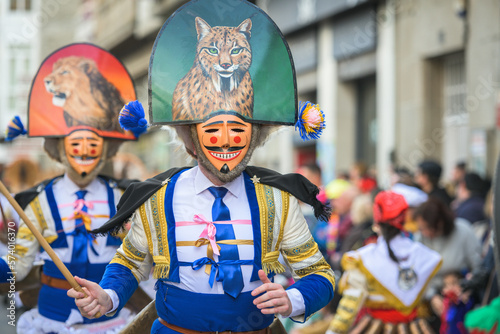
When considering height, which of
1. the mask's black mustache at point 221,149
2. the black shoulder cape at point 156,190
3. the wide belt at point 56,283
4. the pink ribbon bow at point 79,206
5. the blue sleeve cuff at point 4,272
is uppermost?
the mask's black mustache at point 221,149

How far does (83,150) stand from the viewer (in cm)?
469

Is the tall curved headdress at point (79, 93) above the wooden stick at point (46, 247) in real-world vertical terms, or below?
above

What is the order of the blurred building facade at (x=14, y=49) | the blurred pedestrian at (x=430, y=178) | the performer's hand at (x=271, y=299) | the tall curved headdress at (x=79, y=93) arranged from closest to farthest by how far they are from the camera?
the performer's hand at (x=271, y=299) < the tall curved headdress at (x=79, y=93) < the blurred pedestrian at (x=430, y=178) < the blurred building facade at (x=14, y=49)

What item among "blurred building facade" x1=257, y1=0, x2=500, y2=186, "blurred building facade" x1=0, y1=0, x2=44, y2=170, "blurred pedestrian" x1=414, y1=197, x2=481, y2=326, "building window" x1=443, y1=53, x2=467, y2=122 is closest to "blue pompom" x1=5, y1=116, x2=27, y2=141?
"blurred pedestrian" x1=414, y1=197, x2=481, y2=326

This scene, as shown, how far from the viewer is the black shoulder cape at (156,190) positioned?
11.0 ft

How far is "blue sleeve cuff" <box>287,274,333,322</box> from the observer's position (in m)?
3.11

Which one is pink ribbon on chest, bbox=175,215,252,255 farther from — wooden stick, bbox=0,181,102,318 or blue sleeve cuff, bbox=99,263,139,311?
wooden stick, bbox=0,181,102,318

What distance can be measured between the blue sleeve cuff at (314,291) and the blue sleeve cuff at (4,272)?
5.58 feet

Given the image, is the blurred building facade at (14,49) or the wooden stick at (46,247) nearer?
the wooden stick at (46,247)

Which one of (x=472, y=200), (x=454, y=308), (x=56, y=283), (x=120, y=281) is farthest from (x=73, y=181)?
(x=472, y=200)

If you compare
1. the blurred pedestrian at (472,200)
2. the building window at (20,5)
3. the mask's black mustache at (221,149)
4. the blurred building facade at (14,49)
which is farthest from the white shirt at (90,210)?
the building window at (20,5)

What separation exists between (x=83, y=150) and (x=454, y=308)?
3.19m

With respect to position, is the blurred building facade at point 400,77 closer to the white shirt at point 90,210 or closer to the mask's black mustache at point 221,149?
the white shirt at point 90,210

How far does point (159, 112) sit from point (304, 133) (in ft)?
2.19
